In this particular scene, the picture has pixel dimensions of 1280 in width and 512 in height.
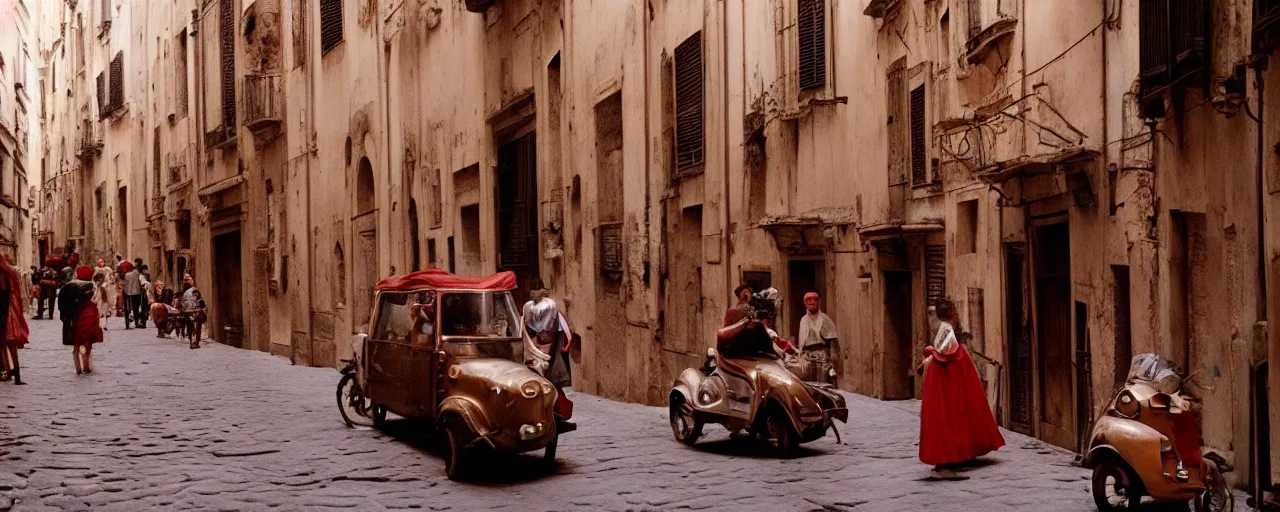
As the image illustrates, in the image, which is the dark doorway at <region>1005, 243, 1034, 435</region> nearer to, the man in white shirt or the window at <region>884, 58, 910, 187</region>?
the man in white shirt

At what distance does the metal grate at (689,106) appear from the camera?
58.6ft

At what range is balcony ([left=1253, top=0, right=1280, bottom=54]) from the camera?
24.8 ft

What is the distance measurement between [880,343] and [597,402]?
373cm

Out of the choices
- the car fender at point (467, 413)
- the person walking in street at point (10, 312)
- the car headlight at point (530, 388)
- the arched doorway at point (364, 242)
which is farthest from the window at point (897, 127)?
the arched doorway at point (364, 242)

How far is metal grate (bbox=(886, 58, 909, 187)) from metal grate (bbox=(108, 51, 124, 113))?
30.4m

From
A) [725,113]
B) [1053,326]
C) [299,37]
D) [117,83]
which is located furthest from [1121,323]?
[117,83]

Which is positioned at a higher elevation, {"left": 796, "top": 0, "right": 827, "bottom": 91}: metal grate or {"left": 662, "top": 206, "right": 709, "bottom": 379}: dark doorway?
{"left": 796, "top": 0, "right": 827, "bottom": 91}: metal grate

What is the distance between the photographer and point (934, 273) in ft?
49.0

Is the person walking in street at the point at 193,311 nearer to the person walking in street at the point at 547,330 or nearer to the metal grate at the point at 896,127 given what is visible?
the person walking in street at the point at 547,330

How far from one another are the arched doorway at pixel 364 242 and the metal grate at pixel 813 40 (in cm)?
1063

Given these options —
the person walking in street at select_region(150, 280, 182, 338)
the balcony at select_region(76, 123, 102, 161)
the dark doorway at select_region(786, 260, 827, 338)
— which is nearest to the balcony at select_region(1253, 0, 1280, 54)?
the dark doorway at select_region(786, 260, 827, 338)

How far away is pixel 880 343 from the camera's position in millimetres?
15680

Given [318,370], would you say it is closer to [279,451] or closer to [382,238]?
[382,238]

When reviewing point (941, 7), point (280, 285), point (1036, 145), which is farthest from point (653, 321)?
point (280, 285)
